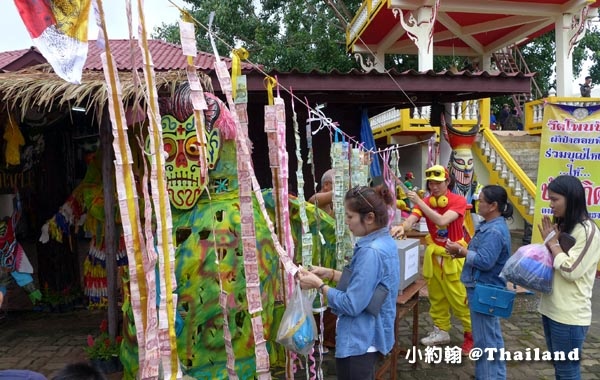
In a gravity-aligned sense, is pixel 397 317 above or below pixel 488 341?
above

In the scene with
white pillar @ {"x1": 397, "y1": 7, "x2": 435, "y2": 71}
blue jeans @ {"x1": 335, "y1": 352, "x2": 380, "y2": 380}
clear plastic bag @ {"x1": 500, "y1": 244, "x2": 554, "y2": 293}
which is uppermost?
white pillar @ {"x1": 397, "y1": 7, "x2": 435, "y2": 71}

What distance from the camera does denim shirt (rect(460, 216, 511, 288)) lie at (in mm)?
3148

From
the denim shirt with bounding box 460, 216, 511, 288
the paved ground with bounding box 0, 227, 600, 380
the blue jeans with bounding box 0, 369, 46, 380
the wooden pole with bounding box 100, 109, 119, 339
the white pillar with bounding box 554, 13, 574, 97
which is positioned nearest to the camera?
the blue jeans with bounding box 0, 369, 46, 380

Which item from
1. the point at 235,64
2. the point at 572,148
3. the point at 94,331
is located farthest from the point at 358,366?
the point at 572,148

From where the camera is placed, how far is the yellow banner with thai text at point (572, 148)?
18.0 feet

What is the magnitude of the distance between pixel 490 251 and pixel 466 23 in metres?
8.61

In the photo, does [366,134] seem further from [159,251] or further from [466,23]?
[466,23]

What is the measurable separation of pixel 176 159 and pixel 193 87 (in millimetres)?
1030

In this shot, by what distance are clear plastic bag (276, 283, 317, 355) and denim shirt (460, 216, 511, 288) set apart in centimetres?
134

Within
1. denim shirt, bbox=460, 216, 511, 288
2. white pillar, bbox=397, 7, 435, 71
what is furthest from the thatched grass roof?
white pillar, bbox=397, 7, 435, 71

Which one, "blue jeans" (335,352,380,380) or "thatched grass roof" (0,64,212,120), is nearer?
"blue jeans" (335,352,380,380)

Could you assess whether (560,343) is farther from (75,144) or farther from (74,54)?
(75,144)

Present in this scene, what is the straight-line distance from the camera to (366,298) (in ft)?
7.15

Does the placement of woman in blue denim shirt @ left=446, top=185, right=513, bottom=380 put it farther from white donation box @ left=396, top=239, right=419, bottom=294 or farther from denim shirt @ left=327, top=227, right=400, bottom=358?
denim shirt @ left=327, top=227, right=400, bottom=358
